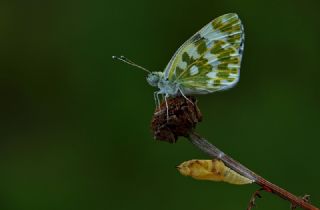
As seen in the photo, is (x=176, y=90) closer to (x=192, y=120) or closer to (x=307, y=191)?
(x=192, y=120)

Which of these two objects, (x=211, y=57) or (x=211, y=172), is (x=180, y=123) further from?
(x=211, y=57)

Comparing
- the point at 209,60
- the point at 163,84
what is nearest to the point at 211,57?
the point at 209,60

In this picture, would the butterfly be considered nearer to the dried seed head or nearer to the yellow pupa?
the dried seed head

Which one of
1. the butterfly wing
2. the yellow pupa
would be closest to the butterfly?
the butterfly wing

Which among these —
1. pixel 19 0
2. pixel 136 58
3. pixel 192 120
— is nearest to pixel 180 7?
pixel 136 58

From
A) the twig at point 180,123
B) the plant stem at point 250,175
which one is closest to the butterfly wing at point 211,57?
the twig at point 180,123

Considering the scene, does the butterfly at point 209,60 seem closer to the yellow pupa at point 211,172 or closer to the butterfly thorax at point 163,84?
the butterfly thorax at point 163,84
